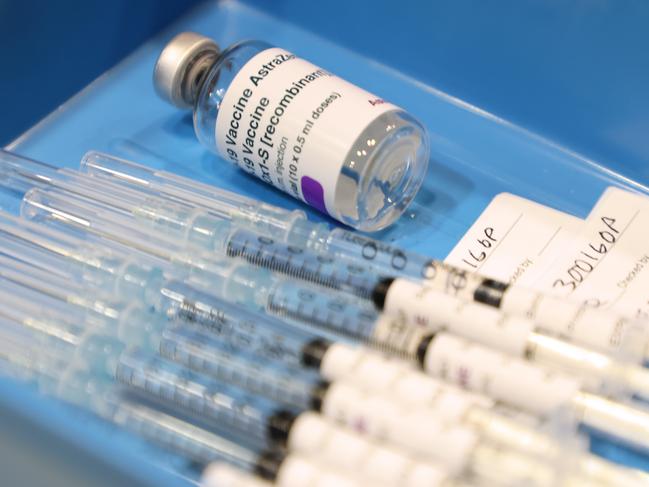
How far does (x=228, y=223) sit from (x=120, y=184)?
127mm

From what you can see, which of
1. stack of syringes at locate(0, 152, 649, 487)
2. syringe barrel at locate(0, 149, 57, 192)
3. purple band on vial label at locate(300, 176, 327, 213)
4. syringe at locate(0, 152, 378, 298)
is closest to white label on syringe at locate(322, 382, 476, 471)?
stack of syringes at locate(0, 152, 649, 487)

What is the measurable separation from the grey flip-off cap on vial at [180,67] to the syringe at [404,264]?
0.09 metres

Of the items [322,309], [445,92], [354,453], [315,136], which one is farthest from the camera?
[445,92]

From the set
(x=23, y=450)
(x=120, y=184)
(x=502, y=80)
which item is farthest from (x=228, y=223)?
(x=502, y=80)

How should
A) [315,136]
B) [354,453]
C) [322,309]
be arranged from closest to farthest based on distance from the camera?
[354,453], [322,309], [315,136]

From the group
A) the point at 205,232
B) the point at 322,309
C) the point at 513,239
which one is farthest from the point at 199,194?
the point at 513,239

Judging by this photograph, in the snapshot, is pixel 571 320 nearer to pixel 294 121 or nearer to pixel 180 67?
pixel 294 121

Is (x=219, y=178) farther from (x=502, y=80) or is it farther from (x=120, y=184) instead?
(x=502, y=80)

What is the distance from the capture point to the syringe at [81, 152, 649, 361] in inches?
24.6

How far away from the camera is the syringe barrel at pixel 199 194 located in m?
0.74

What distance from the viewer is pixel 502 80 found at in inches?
36.0

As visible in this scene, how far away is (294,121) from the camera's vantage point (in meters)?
0.78

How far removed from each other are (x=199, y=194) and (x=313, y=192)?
0.10 meters

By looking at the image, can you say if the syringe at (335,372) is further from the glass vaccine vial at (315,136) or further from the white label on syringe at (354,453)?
the glass vaccine vial at (315,136)
